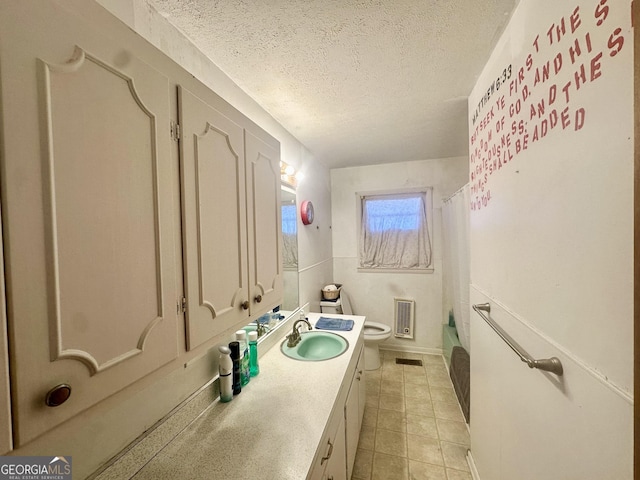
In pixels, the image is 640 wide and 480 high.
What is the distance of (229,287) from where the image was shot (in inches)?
32.8

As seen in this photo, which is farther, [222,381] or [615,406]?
[222,381]

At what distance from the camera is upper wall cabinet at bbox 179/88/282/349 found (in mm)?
688

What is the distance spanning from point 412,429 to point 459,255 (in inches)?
53.0

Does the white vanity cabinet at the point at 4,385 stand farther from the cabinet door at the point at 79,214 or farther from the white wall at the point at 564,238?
the white wall at the point at 564,238

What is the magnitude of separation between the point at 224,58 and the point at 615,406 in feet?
5.66

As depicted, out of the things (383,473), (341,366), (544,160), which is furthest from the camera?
(383,473)

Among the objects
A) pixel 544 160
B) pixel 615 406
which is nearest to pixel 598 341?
pixel 615 406

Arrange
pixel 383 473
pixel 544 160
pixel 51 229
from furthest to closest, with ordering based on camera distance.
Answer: pixel 383 473
pixel 544 160
pixel 51 229

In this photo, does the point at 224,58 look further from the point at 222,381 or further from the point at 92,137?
the point at 222,381

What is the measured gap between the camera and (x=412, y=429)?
1.76 meters

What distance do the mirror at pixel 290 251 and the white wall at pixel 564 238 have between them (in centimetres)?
126

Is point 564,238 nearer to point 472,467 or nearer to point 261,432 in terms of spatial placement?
point 261,432

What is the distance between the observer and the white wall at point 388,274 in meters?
2.69

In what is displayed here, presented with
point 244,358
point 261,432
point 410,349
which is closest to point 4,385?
point 261,432
